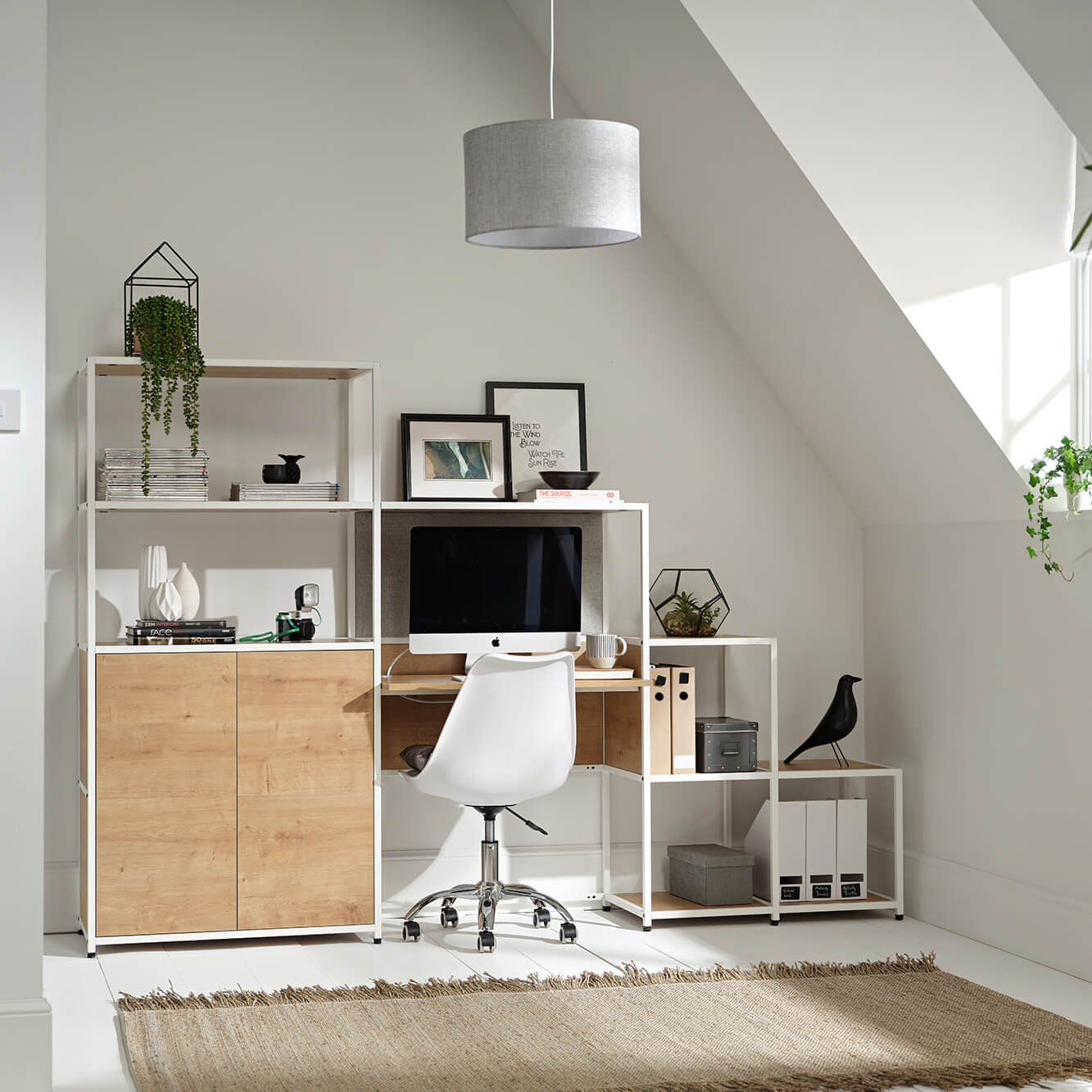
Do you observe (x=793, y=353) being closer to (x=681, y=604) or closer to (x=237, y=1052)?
(x=681, y=604)

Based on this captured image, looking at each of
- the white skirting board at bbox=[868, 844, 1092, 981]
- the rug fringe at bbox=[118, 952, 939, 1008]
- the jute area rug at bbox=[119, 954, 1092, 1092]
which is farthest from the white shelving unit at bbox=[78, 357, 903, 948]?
the jute area rug at bbox=[119, 954, 1092, 1092]

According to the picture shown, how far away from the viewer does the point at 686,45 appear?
416 centimetres

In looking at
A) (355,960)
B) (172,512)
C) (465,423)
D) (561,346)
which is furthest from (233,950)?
(561,346)

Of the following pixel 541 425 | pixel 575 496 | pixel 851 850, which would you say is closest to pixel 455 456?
pixel 541 425

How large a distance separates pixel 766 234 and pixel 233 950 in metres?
2.68

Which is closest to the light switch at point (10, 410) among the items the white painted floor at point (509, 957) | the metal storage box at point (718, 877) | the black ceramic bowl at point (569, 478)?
the white painted floor at point (509, 957)

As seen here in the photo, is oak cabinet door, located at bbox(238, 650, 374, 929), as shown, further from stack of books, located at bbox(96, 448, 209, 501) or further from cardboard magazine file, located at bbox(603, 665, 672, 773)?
cardboard magazine file, located at bbox(603, 665, 672, 773)

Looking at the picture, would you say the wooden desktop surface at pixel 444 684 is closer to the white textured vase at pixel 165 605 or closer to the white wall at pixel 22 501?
the white textured vase at pixel 165 605

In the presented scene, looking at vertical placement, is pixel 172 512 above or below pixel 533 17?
below

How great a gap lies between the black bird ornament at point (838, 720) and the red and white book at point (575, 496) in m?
0.98

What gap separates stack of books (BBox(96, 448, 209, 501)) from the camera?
4199 mm

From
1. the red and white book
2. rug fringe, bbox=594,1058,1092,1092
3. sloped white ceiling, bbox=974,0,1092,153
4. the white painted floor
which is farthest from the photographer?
the red and white book

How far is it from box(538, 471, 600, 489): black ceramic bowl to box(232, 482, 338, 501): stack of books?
696 millimetres

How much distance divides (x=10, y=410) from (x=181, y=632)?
1.28 metres
